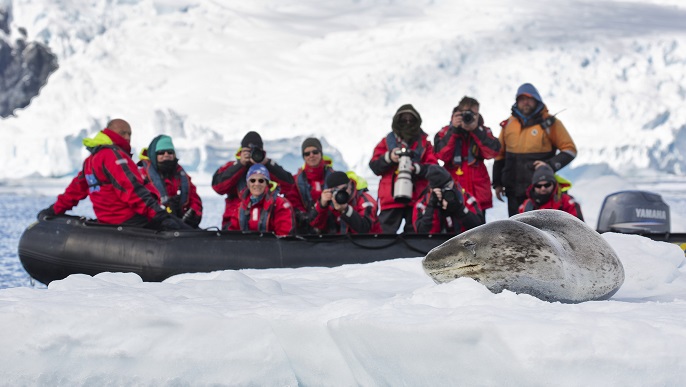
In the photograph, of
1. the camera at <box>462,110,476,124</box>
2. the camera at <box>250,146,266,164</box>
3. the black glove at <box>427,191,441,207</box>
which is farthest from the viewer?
the camera at <box>250,146,266,164</box>

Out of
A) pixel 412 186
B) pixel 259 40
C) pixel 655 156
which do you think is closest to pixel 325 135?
pixel 655 156

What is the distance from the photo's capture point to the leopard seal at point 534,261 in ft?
8.68

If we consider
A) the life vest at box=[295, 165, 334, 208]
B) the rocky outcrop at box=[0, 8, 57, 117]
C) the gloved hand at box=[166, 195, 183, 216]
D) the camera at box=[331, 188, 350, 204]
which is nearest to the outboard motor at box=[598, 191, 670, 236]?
the camera at box=[331, 188, 350, 204]

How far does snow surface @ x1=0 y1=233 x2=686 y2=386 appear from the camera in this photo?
1971 mm

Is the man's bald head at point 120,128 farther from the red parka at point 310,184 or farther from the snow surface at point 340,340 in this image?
the snow surface at point 340,340

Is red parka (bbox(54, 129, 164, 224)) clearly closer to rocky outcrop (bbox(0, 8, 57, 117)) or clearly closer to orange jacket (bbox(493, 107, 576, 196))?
orange jacket (bbox(493, 107, 576, 196))

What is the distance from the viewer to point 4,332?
2299mm

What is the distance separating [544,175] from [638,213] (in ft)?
4.52

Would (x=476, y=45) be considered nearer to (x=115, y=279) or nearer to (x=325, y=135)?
(x=325, y=135)

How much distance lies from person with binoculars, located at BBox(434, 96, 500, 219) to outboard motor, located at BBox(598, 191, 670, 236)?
105 cm

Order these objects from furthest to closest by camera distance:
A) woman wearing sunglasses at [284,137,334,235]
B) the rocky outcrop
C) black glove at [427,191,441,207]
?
1. the rocky outcrop
2. woman wearing sunglasses at [284,137,334,235]
3. black glove at [427,191,441,207]

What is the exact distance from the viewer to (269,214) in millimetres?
5176

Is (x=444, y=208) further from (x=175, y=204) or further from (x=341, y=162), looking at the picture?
(x=341, y=162)

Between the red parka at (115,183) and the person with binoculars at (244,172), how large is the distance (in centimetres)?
55
